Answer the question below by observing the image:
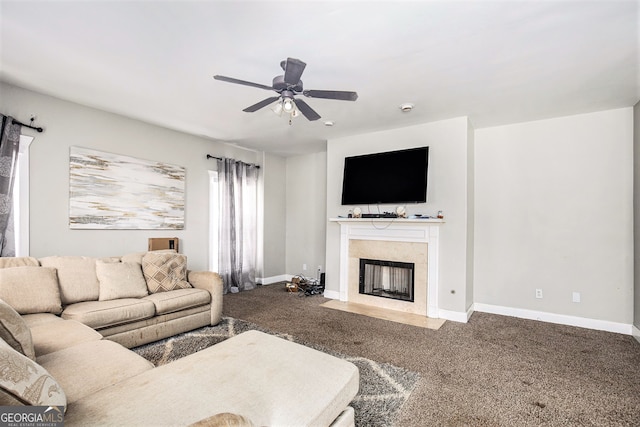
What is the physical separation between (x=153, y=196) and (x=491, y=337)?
14.9 ft

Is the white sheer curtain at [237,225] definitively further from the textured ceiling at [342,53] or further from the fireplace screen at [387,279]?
the fireplace screen at [387,279]

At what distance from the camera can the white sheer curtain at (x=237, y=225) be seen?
5164 mm

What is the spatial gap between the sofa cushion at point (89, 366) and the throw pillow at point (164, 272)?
4.54 ft

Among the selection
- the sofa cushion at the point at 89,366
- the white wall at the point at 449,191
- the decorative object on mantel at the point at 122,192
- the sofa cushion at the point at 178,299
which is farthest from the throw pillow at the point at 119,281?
the white wall at the point at 449,191

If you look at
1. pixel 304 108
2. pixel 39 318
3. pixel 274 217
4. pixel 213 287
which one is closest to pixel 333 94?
pixel 304 108

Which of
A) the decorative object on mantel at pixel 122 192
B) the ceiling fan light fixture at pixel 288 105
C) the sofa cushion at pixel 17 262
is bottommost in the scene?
the sofa cushion at pixel 17 262

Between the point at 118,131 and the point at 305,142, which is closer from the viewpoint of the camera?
the point at 118,131

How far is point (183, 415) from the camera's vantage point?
46.3 inches

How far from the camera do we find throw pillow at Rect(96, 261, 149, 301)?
9.84 feet

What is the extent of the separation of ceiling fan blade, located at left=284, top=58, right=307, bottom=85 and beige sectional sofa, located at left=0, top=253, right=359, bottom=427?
6.03ft

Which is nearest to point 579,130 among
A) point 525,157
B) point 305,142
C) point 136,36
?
point 525,157

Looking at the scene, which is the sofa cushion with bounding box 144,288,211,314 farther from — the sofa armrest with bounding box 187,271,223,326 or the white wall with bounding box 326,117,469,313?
the white wall with bounding box 326,117,469,313

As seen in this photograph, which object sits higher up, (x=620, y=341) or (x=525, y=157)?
(x=525, y=157)

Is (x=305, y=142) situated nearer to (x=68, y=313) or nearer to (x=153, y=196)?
(x=153, y=196)
